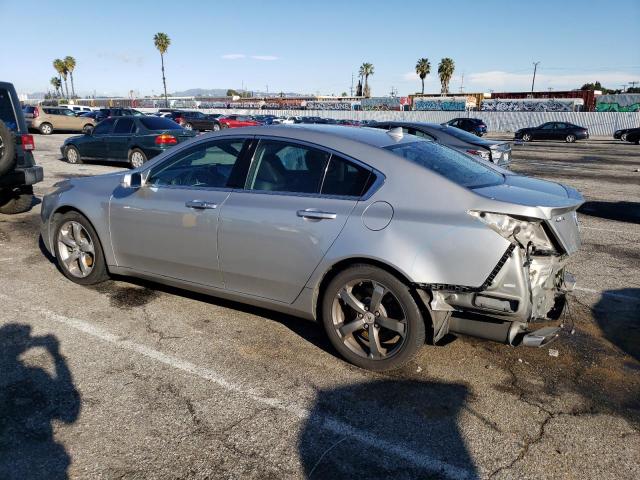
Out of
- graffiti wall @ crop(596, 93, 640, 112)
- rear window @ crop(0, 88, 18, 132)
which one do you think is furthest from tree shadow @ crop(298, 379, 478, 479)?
graffiti wall @ crop(596, 93, 640, 112)

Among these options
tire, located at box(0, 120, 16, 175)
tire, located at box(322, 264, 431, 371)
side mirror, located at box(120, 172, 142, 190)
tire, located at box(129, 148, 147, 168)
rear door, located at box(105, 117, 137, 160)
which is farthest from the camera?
rear door, located at box(105, 117, 137, 160)

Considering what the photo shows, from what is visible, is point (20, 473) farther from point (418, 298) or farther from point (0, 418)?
point (418, 298)

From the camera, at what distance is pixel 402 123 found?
11203 millimetres

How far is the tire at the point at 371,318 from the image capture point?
11.0 feet

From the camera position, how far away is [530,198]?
10.7ft

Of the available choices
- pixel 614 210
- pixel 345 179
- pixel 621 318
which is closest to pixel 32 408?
pixel 345 179

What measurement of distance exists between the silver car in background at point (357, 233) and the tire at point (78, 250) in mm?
365

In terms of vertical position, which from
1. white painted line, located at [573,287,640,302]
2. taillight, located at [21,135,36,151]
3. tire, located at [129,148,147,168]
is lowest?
white painted line, located at [573,287,640,302]

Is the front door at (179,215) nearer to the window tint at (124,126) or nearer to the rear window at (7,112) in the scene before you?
the rear window at (7,112)

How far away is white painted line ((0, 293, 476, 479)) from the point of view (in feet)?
8.68

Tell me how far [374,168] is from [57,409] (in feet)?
8.23

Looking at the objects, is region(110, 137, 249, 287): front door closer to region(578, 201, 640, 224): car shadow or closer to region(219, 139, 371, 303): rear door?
region(219, 139, 371, 303): rear door

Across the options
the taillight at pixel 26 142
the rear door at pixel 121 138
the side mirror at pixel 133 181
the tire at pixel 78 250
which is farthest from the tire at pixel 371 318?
the rear door at pixel 121 138

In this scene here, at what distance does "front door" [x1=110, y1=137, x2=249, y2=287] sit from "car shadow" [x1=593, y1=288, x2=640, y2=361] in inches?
127
